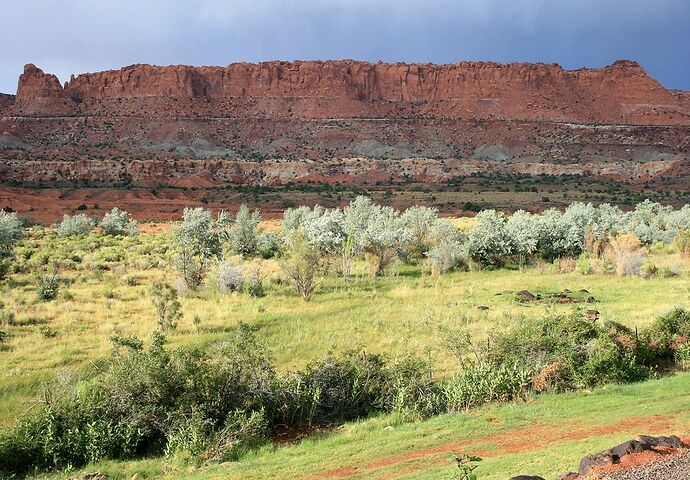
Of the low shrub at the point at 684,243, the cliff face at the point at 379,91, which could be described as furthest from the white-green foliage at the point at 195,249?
the cliff face at the point at 379,91

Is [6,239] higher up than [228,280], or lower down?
higher up

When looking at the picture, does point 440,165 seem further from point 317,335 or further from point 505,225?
point 317,335

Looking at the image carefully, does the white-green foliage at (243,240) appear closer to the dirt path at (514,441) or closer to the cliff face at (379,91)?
the dirt path at (514,441)

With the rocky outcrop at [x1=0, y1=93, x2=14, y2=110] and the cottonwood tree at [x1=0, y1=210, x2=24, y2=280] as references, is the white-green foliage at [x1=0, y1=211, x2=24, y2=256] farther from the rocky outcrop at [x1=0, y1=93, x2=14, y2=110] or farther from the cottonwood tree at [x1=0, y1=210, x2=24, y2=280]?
the rocky outcrop at [x1=0, y1=93, x2=14, y2=110]

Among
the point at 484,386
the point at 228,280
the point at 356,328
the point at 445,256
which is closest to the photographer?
the point at 484,386

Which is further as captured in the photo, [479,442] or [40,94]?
[40,94]

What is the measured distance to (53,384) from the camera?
10.6 m

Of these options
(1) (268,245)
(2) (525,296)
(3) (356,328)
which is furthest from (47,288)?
(2) (525,296)

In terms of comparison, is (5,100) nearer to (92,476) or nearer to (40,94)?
(40,94)

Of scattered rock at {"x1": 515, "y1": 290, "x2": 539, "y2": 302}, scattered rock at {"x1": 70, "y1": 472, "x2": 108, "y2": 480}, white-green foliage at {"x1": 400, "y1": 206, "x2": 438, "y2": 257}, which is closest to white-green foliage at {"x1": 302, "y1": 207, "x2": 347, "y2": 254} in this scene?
white-green foliage at {"x1": 400, "y1": 206, "x2": 438, "y2": 257}

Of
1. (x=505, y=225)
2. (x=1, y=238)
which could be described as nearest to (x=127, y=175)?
(x=1, y=238)

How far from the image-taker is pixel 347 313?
58.7 ft

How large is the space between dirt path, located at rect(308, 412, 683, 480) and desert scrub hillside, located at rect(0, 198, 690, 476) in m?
1.84

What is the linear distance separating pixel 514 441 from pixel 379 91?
124297mm
